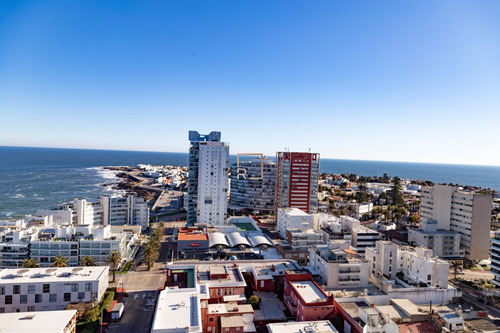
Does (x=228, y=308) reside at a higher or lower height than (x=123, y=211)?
lower

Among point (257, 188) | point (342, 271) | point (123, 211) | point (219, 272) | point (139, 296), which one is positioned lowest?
point (139, 296)

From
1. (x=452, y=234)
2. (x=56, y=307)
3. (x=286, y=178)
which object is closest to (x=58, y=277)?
(x=56, y=307)

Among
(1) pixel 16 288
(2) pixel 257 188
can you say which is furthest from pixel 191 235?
(2) pixel 257 188

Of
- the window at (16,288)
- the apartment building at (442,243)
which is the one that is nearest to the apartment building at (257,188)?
the apartment building at (442,243)

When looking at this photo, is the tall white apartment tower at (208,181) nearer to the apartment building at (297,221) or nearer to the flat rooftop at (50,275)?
the apartment building at (297,221)

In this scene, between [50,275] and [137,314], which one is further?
[50,275]

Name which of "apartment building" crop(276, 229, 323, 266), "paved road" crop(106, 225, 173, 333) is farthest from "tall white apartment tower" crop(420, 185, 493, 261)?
"paved road" crop(106, 225, 173, 333)

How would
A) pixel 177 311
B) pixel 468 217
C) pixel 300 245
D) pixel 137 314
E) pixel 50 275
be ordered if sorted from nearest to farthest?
pixel 177 311 → pixel 137 314 → pixel 50 275 → pixel 300 245 → pixel 468 217

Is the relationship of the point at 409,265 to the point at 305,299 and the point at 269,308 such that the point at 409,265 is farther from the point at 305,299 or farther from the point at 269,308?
the point at 269,308

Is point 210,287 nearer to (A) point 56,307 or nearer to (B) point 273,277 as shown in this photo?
(B) point 273,277
